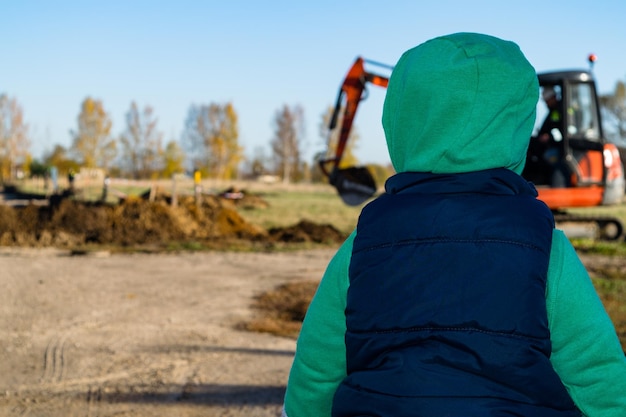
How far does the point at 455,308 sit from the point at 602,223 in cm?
1605

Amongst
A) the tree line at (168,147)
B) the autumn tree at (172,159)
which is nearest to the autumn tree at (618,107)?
the tree line at (168,147)

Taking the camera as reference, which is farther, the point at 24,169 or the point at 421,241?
the point at 24,169

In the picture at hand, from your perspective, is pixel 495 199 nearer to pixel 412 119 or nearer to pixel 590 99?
pixel 412 119

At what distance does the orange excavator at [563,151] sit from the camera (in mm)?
14055

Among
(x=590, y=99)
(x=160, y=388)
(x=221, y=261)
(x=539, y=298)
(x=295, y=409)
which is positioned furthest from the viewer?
(x=590, y=99)

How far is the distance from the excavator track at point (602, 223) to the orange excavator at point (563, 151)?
1.13 m

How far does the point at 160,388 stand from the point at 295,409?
3.29 m

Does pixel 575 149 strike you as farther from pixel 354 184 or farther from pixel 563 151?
pixel 354 184

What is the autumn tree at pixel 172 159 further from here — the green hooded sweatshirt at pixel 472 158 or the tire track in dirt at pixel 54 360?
the green hooded sweatshirt at pixel 472 158

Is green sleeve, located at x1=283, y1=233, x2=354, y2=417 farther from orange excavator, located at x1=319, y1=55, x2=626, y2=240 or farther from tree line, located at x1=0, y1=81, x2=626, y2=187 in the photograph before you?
tree line, located at x1=0, y1=81, x2=626, y2=187

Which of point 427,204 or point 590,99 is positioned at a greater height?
point 590,99

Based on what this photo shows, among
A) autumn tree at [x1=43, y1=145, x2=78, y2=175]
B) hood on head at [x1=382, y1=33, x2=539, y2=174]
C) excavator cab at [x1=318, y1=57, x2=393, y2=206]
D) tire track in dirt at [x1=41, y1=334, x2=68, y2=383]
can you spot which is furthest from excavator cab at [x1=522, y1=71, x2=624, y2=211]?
autumn tree at [x1=43, y1=145, x2=78, y2=175]

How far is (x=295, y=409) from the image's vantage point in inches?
71.9

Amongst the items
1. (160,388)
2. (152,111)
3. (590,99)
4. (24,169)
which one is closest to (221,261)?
(160,388)
